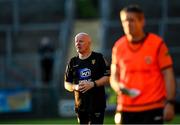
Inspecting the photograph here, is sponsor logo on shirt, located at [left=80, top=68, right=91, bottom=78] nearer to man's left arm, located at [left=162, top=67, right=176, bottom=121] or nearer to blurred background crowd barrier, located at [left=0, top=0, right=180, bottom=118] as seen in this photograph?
man's left arm, located at [left=162, top=67, right=176, bottom=121]

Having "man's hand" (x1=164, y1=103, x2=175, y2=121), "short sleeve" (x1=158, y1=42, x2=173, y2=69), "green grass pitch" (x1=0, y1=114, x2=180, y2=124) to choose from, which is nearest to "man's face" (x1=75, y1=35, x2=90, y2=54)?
"short sleeve" (x1=158, y1=42, x2=173, y2=69)

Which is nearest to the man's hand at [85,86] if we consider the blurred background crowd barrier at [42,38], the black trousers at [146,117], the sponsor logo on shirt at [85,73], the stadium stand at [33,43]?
the sponsor logo on shirt at [85,73]

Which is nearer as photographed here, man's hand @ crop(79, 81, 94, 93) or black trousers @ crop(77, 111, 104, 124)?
man's hand @ crop(79, 81, 94, 93)

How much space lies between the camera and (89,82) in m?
10.2

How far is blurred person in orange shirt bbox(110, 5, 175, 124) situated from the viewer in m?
7.01

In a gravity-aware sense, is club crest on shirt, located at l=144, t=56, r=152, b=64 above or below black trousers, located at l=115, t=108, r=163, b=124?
above

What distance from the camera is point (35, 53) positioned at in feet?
89.5

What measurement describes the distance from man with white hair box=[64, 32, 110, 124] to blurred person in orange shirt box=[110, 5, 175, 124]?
3054 millimetres

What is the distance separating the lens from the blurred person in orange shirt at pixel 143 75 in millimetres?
7012

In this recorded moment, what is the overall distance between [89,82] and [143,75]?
3.16 m

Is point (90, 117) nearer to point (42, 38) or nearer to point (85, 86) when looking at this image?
point (85, 86)

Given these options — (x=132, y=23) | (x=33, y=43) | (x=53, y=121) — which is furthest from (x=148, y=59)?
(x=33, y=43)

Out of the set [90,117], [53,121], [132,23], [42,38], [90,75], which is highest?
[132,23]

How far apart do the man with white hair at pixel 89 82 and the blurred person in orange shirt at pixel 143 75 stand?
3.05 metres
